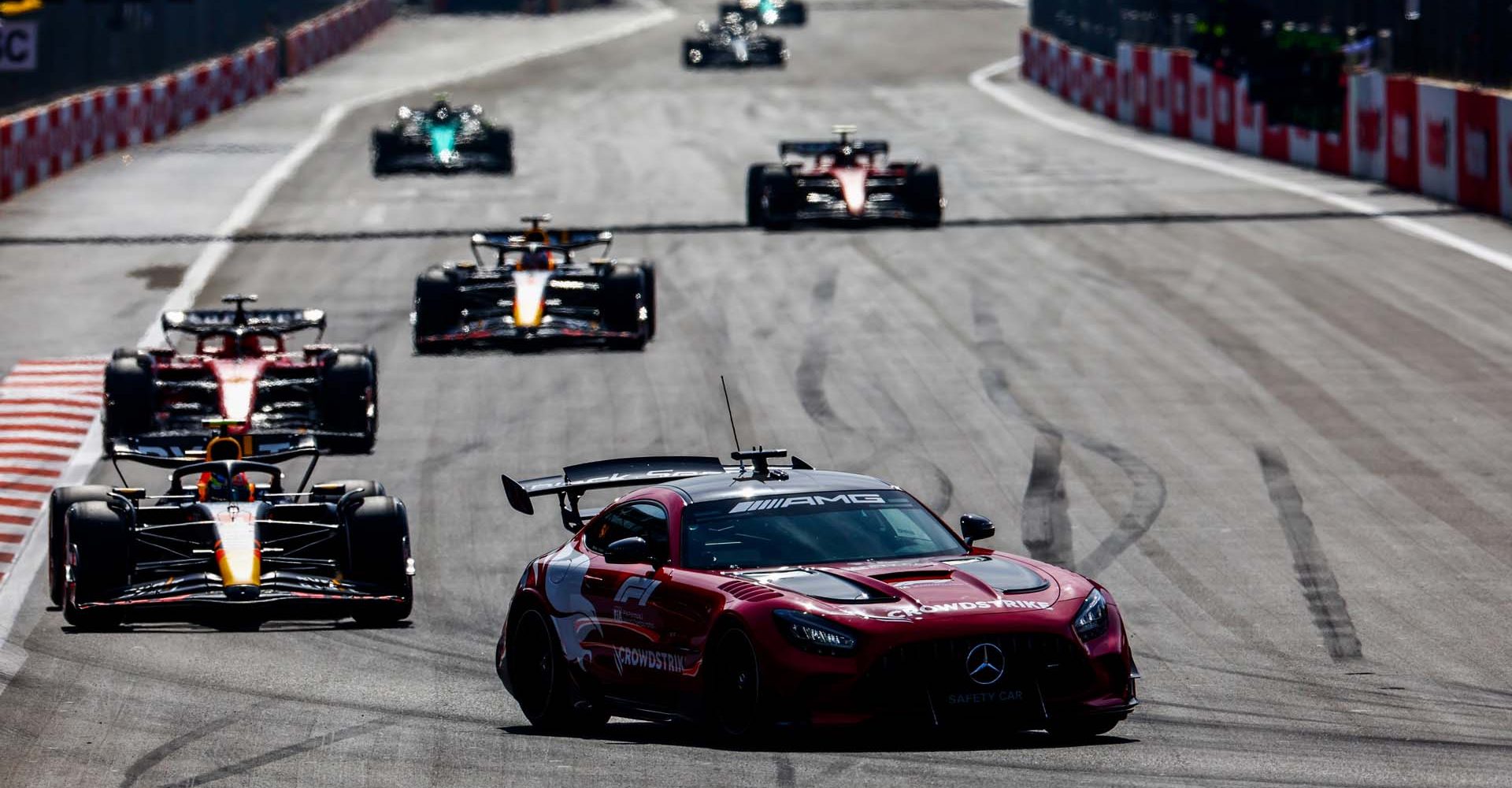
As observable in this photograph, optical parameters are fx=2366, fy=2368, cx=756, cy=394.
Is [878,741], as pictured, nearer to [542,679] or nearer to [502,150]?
[542,679]

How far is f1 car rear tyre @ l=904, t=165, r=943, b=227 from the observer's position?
29.2 m

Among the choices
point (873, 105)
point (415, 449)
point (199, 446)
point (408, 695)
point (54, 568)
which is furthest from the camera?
point (873, 105)

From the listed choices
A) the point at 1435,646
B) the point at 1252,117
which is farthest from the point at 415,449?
the point at 1252,117

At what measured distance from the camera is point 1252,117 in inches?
1438

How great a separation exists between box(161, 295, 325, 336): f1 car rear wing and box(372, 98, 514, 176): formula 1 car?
665 inches

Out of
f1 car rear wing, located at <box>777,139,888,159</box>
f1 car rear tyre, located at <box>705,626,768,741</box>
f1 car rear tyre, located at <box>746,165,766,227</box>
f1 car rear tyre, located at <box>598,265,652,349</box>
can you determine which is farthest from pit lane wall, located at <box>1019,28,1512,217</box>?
f1 car rear tyre, located at <box>705,626,768,741</box>

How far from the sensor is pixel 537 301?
894 inches

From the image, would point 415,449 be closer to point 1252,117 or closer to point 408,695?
point 408,695

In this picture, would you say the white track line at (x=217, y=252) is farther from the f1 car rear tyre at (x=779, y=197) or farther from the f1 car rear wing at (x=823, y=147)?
the f1 car rear wing at (x=823, y=147)

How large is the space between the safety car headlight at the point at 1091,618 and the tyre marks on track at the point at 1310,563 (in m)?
3.41

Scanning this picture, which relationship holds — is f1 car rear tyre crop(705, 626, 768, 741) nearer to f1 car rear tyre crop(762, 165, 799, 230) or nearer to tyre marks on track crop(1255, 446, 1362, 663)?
tyre marks on track crop(1255, 446, 1362, 663)

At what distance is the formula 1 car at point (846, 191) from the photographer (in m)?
29.1

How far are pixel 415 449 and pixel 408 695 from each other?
7.55m

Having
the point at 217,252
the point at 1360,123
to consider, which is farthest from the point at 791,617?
the point at 1360,123
